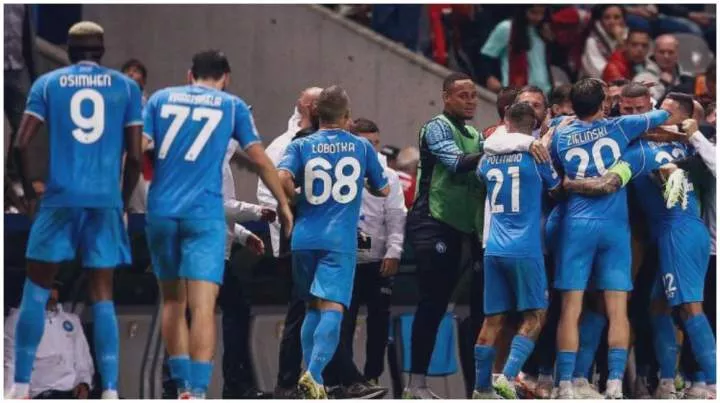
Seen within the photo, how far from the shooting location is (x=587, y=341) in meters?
15.7

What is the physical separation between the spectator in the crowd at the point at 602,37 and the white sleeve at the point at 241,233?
6.21 metres

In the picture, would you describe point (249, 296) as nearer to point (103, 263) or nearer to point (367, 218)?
point (367, 218)

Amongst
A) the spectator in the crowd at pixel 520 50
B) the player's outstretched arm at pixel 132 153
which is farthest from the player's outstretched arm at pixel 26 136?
the spectator in the crowd at pixel 520 50

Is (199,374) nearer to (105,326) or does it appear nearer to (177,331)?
(177,331)

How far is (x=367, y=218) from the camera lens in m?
16.3

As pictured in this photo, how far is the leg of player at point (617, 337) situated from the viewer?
608 inches

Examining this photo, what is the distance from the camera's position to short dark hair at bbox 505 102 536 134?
15.2 meters

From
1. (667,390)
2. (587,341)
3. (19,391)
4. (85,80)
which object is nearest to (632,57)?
(667,390)

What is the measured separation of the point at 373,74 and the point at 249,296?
382 centimetres

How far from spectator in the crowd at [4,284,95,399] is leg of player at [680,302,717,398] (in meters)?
4.26

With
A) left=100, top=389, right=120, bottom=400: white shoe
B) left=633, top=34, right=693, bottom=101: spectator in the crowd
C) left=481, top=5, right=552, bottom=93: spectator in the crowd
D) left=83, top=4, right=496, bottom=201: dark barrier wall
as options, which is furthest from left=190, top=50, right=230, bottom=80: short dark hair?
left=633, top=34, right=693, bottom=101: spectator in the crowd

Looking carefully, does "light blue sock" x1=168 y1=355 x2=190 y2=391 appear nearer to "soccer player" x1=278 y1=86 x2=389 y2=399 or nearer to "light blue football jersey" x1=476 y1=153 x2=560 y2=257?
"soccer player" x1=278 y1=86 x2=389 y2=399

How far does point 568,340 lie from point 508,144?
139 cm

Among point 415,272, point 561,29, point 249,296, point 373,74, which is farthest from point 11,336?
point 561,29
